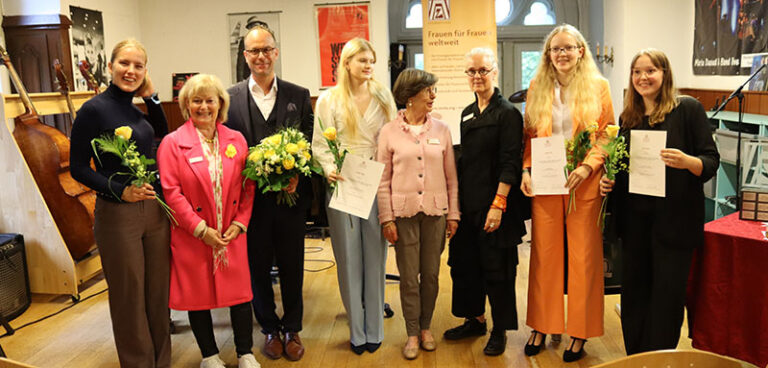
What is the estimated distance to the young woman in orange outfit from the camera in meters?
2.93

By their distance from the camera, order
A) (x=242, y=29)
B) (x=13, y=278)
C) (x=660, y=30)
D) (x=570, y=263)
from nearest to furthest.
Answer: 1. (x=570, y=263)
2. (x=13, y=278)
3. (x=660, y=30)
4. (x=242, y=29)

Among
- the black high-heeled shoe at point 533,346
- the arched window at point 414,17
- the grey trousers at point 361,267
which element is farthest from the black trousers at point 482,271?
the arched window at point 414,17

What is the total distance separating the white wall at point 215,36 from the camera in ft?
23.8

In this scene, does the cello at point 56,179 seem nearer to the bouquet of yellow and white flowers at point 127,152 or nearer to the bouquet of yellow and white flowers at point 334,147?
the bouquet of yellow and white flowers at point 127,152

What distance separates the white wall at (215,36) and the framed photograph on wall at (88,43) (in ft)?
3.35

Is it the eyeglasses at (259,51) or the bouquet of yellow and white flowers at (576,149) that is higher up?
the eyeglasses at (259,51)

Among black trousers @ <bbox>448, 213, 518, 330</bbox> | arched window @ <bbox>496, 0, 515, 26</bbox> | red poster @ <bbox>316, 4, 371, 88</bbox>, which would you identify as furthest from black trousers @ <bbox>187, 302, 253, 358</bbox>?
arched window @ <bbox>496, 0, 515, 26</bbox>

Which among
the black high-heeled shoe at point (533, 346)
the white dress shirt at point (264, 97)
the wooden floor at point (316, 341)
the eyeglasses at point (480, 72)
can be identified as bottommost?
the wooden floor at point (316, 341)

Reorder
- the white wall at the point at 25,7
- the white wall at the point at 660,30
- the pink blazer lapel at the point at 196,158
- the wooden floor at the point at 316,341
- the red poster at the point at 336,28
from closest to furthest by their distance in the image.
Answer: the pink blazer lapel at the point at 196,158 → the wooden floor at the point at 316,341 → the white wall at the point at 25,7 → the white wall at the point at 660,30 → the red poster at the point at 336,28

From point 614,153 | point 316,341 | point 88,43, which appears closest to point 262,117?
point 316,341

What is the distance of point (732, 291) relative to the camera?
279 cm

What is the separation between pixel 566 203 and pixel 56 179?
343cm

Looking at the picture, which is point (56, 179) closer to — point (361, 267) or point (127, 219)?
point (127, 219)

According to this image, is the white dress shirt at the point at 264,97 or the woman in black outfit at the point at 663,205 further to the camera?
the white dress shirt at the point at 264,97
